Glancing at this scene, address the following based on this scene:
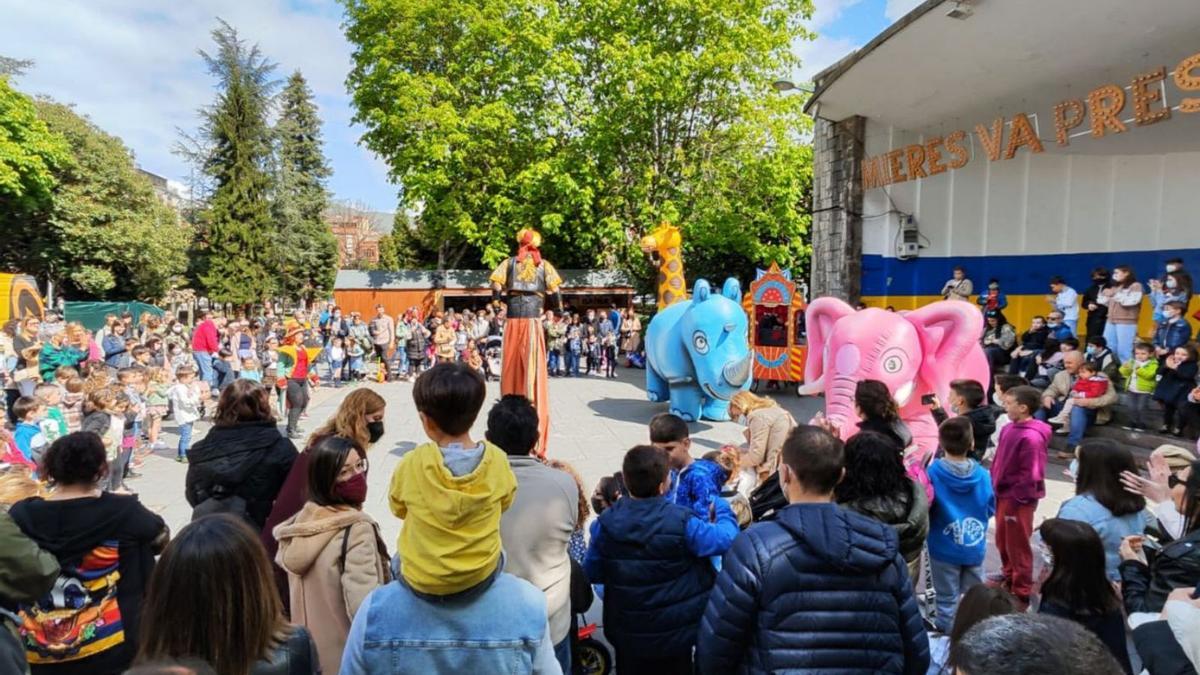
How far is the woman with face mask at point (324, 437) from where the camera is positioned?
9.34ft

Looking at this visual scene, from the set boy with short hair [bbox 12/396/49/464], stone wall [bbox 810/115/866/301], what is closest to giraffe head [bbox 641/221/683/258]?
stone wall [bbox 810/115/866/301]

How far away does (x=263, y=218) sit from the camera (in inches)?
1128

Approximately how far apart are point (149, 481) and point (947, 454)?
726 centimetres

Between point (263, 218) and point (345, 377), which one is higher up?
point (263, 218)

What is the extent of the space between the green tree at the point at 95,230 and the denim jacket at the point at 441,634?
29.7 metres

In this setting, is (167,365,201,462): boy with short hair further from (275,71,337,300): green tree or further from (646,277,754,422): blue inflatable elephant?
(275,71,337,300): green tree

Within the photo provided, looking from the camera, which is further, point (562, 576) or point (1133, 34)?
point (1133, 34)

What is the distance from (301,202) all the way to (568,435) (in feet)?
87.2

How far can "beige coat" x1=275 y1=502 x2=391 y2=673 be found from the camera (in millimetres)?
2297

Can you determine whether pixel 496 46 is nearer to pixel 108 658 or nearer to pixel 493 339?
pixel 493 339

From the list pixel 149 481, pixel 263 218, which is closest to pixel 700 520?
pixel 149 481

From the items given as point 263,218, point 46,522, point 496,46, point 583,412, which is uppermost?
point 496,46

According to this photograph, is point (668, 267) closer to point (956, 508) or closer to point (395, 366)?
point (395, 366)

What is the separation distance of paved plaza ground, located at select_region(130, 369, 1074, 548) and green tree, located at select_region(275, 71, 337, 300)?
1806 cm
